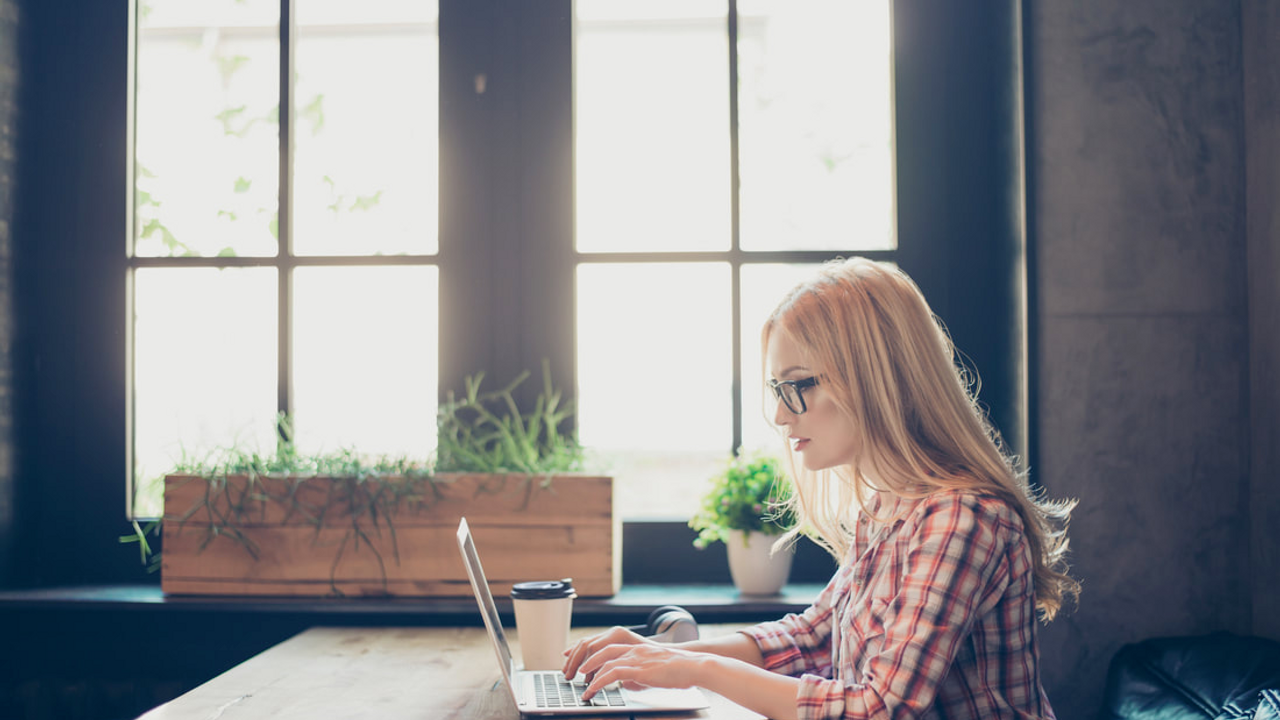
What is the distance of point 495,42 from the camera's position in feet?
7.41

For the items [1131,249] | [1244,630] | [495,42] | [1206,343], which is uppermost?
[495,42]

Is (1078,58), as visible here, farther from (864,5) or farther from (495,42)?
(495,42)

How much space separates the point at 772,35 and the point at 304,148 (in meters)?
1.23

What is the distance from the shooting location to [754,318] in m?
2.24

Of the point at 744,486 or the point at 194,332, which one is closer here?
the point at 744,486

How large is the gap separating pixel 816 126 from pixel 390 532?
141 centimetres

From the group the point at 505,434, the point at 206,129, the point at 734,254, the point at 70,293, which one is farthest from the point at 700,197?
the point at 70,293

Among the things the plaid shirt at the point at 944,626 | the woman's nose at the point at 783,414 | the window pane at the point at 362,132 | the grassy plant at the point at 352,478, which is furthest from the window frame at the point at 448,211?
the plaid shirt at the point at 944,626

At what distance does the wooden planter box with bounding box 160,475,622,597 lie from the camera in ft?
6.39

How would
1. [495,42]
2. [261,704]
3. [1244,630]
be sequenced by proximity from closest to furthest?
1. [261,704]
2. [1244,630]
3. [495,42]

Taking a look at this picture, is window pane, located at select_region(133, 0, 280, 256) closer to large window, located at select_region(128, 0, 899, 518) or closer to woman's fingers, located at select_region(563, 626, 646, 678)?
large window, located at select_region(128, 0, 899, 518)

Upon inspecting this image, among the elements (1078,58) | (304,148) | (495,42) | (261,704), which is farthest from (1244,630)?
(304,148)

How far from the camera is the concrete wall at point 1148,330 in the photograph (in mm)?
1917

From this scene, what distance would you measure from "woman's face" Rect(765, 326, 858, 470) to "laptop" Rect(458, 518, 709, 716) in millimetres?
398
